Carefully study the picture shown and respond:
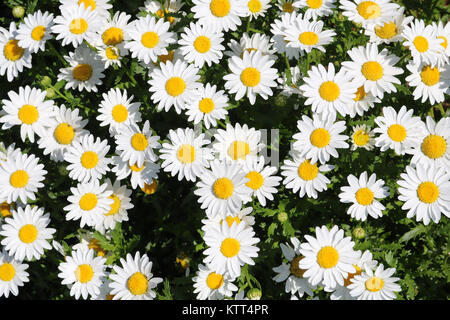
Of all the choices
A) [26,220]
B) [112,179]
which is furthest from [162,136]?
[26,220]

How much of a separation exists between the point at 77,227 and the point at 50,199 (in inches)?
15.1

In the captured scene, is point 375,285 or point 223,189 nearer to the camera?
point 375,285

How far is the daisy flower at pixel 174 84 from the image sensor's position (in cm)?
395

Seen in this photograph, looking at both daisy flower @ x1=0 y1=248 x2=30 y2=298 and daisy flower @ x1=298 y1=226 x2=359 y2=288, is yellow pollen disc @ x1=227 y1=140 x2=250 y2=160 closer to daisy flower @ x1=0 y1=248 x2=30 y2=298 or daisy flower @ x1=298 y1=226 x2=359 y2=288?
daisy flower @ x1=298 y1=226 x2=359 y2=288

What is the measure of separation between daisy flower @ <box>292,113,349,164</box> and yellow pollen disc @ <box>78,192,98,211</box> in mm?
1708

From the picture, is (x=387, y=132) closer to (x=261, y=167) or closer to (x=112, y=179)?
(x=261, y=167)

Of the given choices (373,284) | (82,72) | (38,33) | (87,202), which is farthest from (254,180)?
(38,33)

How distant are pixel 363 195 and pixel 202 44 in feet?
6.01

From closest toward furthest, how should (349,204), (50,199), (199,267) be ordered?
(199,267)
(349,204)
(50,199)

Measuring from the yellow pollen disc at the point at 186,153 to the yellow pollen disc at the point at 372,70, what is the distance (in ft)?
5.05

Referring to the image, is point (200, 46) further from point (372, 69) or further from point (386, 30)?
point (386, 30)

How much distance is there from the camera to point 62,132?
4168 mm

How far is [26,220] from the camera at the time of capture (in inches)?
159

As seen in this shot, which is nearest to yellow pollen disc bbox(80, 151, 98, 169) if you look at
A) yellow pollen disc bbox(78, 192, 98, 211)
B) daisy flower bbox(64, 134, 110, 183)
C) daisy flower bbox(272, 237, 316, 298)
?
daisy flower bbox(64, 134, 110, 183)
